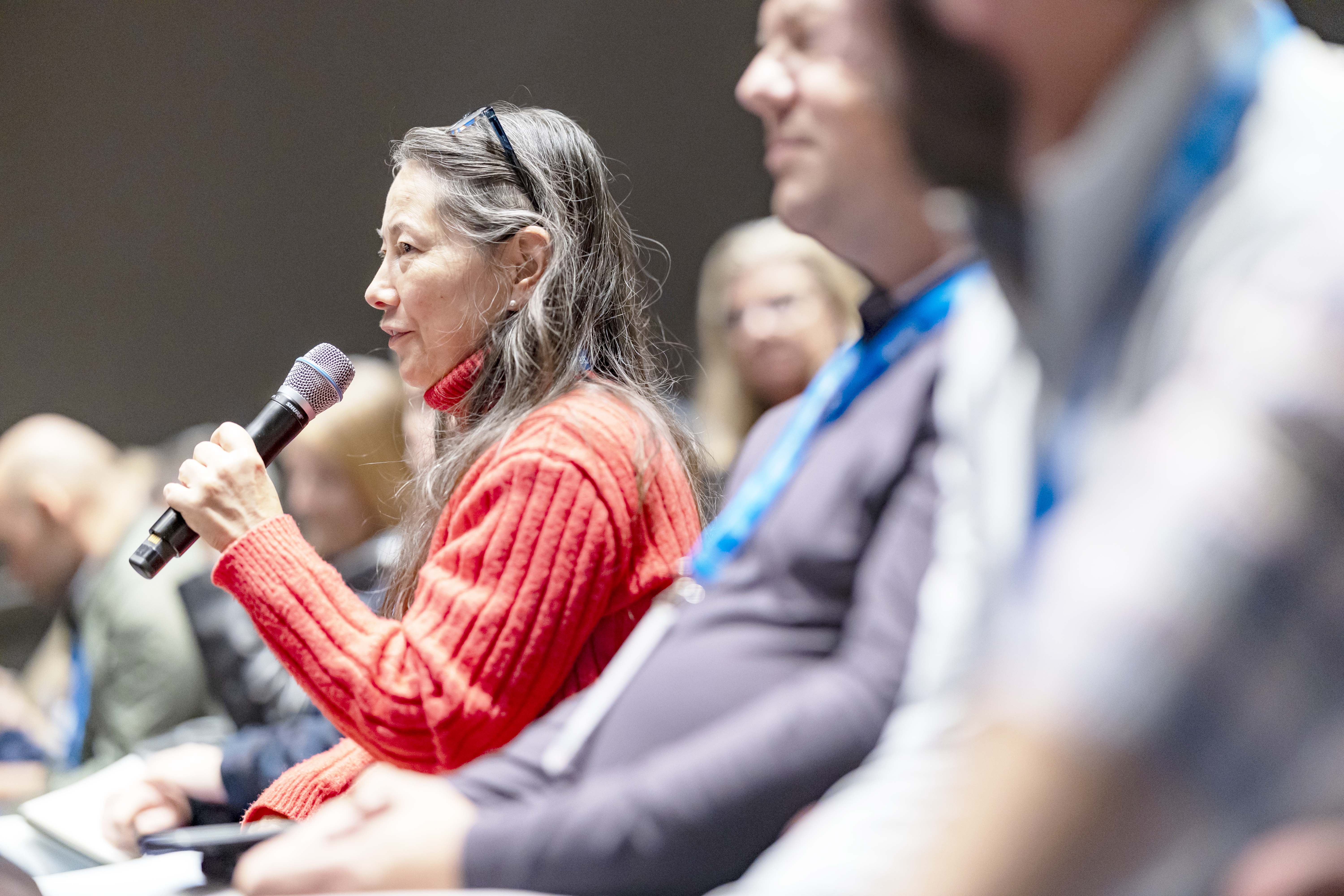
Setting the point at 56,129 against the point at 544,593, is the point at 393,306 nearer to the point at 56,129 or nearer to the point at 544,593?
the point at 544,593

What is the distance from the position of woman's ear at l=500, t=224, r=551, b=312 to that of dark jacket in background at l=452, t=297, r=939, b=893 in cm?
76

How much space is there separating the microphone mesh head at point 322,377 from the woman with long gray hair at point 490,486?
0.08m

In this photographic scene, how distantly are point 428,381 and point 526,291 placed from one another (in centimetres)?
17

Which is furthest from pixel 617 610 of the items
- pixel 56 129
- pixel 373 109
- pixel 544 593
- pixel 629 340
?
pixel 56 129

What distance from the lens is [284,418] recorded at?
1482mm

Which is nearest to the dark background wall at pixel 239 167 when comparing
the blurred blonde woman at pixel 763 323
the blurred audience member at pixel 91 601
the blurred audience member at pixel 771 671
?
the blurred blonde woman at pixel 763 323

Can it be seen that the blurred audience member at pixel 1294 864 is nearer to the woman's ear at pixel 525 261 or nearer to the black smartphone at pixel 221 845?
the black smartphone at pixel 221 845

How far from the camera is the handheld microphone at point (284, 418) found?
4.71 ft

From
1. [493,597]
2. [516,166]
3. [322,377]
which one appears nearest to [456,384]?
[322,377]

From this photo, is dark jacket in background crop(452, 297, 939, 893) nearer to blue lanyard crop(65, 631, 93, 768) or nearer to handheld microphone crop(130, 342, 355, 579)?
handheld microphone crop(130, 342, 355, 579)

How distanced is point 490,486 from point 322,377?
1.36 ft

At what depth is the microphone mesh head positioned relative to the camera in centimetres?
151

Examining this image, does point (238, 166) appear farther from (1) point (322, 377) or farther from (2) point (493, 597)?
(2) point (493, 597)

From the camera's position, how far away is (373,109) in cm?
462
